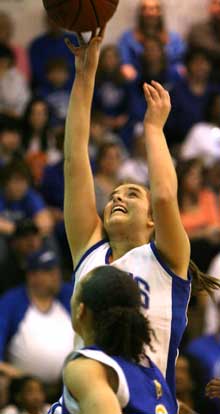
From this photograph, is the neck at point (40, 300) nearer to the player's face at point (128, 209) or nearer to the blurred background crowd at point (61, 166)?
the blurred background crowd at point (61, 166)

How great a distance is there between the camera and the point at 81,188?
473 cm

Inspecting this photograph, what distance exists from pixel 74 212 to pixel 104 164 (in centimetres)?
437

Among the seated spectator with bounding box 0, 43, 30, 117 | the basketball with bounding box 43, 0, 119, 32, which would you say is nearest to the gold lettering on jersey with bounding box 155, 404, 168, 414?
the basketball with bounding box 43, 0, 119, 32

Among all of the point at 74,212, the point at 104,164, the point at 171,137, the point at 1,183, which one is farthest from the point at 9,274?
the point at 74,212

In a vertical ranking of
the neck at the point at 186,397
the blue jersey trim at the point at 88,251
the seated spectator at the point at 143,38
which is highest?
the blue jersey trim at the point at 88,251

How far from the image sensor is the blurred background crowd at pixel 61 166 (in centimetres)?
752

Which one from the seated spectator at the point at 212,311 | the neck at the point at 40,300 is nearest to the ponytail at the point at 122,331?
the neck at the point at 40,300

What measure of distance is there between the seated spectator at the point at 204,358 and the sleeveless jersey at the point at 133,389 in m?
3.10

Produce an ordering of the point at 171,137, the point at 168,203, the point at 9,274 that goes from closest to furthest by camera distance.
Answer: the point at 168,203 → the point at 9,274 → the point at 171,137

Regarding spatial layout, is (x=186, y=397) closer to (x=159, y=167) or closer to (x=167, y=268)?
(x=167, y=268)

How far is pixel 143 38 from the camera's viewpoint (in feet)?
35.4

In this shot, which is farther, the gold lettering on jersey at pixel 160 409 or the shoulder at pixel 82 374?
the gold lettering on jersey at pixel 160 409

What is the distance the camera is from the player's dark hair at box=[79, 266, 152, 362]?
3699 mm

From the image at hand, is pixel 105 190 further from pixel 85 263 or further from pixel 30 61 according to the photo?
pixel 85 263
